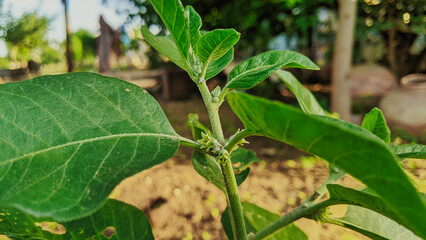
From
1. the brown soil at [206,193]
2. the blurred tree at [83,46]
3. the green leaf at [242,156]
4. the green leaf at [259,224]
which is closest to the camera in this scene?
the green leaf at [259,224]

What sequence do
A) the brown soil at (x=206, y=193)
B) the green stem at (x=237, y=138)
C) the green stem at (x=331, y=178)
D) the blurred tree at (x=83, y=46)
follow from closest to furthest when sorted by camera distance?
1. the green stem at (x=237, y=138)
2. the green stem at (x=331, y=178)
3. the brown soil at (x=206, y=193)
4. the blurred tree at (x=83, y=46)

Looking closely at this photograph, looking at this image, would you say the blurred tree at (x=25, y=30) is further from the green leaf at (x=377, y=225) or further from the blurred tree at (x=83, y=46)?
the green leaf at (x=377, y=225)

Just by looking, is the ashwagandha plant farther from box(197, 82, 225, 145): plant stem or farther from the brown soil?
the brown soil

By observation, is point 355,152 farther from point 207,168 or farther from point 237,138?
point 207,168

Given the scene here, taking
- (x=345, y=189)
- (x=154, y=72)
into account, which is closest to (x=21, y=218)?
(x=345, y=189)

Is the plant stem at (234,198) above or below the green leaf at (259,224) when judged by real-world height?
above

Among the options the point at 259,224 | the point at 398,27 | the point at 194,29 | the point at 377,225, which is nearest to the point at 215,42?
the point at 194,29

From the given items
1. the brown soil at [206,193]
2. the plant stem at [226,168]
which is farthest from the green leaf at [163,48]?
the brown soil at [206,193]
